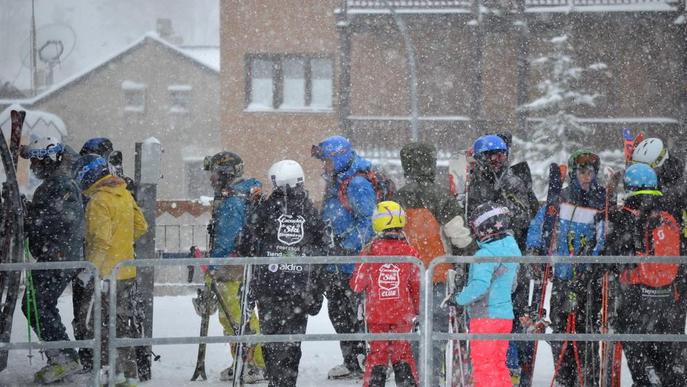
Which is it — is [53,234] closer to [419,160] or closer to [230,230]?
[230,230]

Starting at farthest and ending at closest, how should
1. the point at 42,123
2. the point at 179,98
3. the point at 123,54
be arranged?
the point at 179,98, the point at 123,54, the point at 42,123

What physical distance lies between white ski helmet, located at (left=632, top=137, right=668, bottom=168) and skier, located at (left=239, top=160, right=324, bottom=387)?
270cm

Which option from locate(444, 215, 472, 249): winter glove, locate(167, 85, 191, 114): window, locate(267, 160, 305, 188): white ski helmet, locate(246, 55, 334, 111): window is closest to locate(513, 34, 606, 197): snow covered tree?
locate(246, 55, 334, 111): window

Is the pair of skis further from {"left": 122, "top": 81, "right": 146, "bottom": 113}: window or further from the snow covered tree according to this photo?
{"left": 122, "top": 81, "right": 146, "bottom": 113}: window

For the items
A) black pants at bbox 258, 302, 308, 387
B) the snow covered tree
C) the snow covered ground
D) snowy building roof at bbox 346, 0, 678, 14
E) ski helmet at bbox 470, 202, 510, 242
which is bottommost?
the snow covered ground

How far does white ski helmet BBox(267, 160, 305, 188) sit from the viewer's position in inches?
237

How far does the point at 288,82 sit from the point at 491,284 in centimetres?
1901

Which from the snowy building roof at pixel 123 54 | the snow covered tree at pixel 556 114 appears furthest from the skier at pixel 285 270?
the snowy building roof at pixel 123 54

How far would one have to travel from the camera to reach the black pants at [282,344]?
19.7 feet

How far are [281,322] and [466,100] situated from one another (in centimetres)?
1845

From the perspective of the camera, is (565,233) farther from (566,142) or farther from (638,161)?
(566,142)

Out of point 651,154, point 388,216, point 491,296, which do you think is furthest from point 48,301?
point 651,154

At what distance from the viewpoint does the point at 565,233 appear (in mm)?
6398

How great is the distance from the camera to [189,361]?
7875mm
